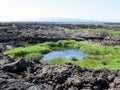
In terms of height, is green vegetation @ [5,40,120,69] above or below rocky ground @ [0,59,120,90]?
below

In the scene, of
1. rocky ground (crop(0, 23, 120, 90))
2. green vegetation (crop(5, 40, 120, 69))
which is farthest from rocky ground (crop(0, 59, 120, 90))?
green vegetation (crop(5, 40, 120, 69))

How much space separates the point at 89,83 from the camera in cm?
3875

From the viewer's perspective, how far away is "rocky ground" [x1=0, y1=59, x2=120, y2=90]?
3719 centimetres

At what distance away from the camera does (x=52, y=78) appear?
4153 cm

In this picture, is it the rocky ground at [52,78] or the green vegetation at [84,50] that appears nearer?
the rocky ground at [52,78]

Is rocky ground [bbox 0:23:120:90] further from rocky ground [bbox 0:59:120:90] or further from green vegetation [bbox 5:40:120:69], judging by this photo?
green vegetation [bbox 5:40:120:69]

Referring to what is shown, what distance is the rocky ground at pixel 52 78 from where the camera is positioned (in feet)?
122

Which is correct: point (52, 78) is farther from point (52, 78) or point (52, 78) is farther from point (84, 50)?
point (84, 50)

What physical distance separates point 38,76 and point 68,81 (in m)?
5.18

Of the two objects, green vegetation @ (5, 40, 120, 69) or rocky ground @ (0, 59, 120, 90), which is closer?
rocky ground @ (0, 59, 120, 90)

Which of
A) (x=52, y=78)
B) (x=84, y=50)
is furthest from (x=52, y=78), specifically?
(x=84, y=50)

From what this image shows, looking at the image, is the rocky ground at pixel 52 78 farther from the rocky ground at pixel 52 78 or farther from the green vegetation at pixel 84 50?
the green vegetation at pixel 84 50

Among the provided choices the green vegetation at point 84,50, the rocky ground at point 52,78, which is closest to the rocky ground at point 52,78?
the rocky ground at point 52,78

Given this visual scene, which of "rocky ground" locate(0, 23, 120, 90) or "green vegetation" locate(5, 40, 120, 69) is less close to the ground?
"rocky ground" locate(0, 23, 120, 90)
